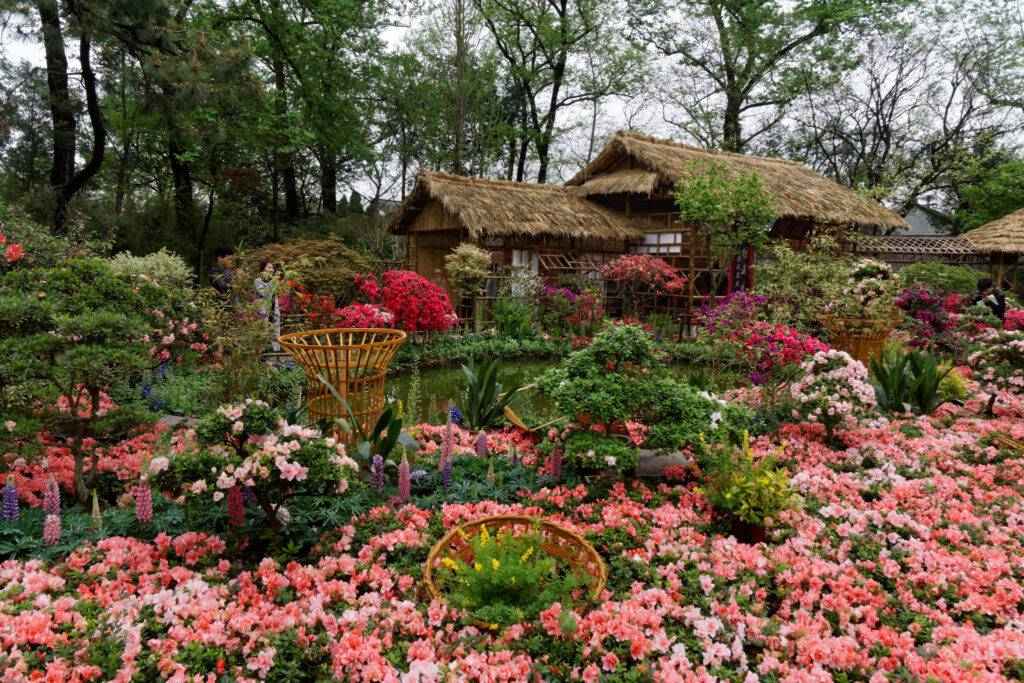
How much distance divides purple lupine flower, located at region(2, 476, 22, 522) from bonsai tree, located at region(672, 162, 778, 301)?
898cm

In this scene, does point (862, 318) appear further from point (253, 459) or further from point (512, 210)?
point (512, 210)

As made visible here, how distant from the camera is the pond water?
17.7 feet

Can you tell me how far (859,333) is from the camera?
646cm

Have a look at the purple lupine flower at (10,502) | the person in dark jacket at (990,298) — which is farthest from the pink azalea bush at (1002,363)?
the purple lupine flower at (10,502)

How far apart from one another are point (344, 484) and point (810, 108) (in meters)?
21.5

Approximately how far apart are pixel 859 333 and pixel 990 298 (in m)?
2.38

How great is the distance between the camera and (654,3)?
17969 millimetres

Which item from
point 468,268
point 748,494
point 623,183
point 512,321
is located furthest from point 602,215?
point 748,494

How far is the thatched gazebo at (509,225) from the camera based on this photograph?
36.6ft

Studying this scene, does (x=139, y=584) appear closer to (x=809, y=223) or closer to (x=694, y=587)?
(x=694, y=587)

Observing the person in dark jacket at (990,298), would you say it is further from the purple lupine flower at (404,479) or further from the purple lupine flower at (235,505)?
the purple lupine flower at (235,505)


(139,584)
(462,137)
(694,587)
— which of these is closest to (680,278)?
(462,137)

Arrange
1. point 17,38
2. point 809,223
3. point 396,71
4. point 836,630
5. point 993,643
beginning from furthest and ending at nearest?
point 396,71 < point 809,223 < point 17,38 < point 836,630 < point 993,643

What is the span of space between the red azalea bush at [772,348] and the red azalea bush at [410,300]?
471 centimetres
